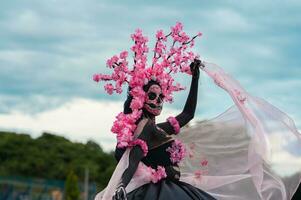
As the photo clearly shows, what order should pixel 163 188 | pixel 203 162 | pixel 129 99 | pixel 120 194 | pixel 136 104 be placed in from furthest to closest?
1. pixel 203 162
2. pixel 129 99
3. pixel 136 104
4. pixel 163 188
5. pixel 120 194

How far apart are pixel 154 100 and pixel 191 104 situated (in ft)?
0.91

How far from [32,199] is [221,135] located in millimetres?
28596

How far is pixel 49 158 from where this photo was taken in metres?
45.8

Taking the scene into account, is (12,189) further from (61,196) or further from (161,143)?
(161,143)

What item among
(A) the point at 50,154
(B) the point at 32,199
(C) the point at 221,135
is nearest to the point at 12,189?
(B) the point at 32,199

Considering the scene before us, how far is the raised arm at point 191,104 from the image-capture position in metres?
4.36

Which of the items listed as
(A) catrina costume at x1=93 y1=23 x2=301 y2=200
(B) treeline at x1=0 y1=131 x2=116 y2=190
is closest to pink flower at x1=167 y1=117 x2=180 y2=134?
(A) catrina costume at x1=93 y1=23 x2=301 y2=200

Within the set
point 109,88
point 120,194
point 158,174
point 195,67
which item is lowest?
point 120,194

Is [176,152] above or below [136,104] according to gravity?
below

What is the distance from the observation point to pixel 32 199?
106 feet

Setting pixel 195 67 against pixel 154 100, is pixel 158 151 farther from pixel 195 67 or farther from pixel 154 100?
pixel 195 67

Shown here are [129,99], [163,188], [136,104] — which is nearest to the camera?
[163,188]

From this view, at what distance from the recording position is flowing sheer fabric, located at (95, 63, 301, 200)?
4.30 metres

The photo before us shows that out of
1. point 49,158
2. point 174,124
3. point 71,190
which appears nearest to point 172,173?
point 174,124
